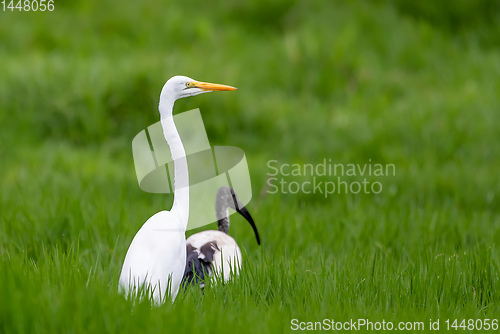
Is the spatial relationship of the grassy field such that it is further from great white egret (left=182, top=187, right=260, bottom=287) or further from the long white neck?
the long white neck

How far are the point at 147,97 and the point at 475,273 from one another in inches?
231

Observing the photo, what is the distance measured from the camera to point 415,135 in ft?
28.4

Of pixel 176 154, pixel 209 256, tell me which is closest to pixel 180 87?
pixel 176 154

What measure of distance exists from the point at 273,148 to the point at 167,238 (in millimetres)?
5164

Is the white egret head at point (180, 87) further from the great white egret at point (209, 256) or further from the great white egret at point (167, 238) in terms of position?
the great white egret at point (209, 256)

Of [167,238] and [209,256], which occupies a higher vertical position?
[167,238]

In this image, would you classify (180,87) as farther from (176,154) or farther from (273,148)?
(273,148)

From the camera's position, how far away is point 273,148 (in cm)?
859

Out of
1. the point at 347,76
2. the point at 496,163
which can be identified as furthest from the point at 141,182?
the point at 347,76

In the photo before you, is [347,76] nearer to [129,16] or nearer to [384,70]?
[384,70]
